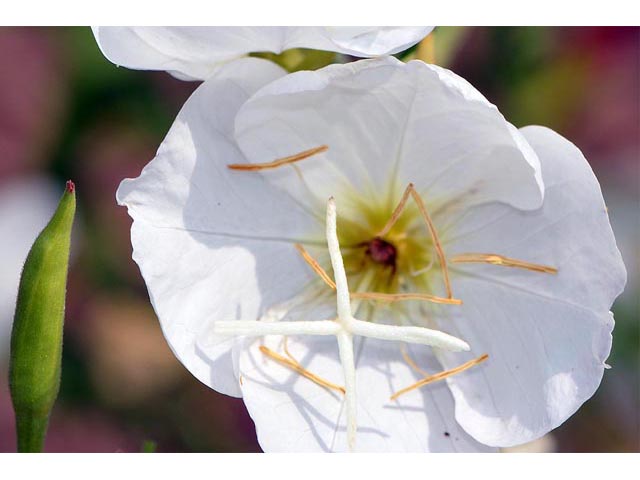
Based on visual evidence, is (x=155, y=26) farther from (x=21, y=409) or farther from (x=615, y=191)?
(x=615, y=191)

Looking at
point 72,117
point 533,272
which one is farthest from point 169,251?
point 72,117

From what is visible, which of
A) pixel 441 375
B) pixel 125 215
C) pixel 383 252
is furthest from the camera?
pixel 125 215

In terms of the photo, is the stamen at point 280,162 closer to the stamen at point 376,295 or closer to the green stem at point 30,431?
the stamen at point 376,295

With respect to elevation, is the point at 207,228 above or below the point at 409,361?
above

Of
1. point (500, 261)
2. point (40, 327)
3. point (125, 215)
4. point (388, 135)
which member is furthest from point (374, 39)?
point (125, 215)

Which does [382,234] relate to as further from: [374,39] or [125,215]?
[125,215]

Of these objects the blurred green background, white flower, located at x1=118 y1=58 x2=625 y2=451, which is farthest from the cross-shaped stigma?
the blurred green background
